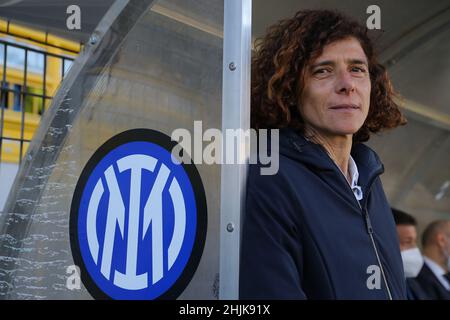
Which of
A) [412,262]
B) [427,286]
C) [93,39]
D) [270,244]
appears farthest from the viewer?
[412,262]

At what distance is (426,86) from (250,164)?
2195 mm

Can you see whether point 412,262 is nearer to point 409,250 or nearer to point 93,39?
point 409,250

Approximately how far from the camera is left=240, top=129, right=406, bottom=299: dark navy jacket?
1.39 meters

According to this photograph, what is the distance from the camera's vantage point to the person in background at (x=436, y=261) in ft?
10.5

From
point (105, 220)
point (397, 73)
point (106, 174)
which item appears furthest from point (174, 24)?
point (397, 73)

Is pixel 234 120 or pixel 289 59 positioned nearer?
pixel 234 120

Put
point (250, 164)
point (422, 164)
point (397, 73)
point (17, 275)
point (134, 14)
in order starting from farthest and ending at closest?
1. point (422, 164)
2. point (397, 73)
3. point (17, 275)
4. point (134, 14)
5. point (250, 164)

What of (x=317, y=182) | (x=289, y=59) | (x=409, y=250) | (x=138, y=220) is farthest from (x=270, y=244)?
(x=409, y=250)

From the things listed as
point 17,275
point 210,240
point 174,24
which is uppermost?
point 174,24

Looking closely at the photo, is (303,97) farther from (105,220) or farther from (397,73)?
(397,73)

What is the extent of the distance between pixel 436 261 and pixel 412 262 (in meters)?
0.13

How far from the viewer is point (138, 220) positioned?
161cm

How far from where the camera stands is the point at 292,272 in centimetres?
139

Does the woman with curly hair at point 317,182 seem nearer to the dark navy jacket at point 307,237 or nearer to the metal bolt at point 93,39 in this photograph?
the dark navy jacket at point 307,237
